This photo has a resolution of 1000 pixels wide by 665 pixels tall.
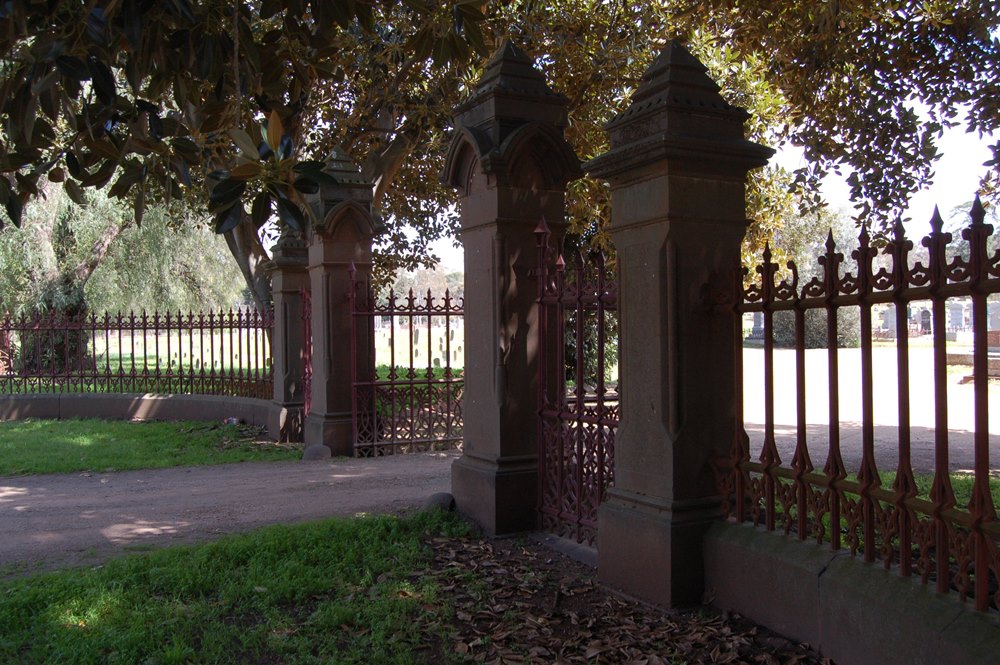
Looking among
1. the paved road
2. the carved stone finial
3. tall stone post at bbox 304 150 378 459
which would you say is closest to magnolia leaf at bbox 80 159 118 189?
the carved stone finial

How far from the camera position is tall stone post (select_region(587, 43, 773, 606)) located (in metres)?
4.55

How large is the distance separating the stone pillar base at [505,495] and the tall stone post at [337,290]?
4080 millimetres

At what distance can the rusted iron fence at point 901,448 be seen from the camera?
10.3 ft

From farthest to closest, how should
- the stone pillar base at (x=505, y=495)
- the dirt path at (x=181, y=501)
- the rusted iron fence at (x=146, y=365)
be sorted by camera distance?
the rusted iron fence at (x=146, y=365), the dirt path at (x=181, y=501), the stone pillar base at (x=505, y=495)

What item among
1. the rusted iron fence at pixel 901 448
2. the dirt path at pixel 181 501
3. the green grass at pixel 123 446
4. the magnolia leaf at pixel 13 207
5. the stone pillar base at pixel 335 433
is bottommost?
the dirt path at pixel 181 501

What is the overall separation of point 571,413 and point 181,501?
4.16 metres

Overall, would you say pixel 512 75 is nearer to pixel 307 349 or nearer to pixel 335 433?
pixel 335 433

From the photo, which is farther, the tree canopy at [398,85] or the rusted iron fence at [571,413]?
the rusted iron fence at [571,413]

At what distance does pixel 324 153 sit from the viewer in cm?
1338

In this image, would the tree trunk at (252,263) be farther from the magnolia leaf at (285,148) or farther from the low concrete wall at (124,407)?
the magnolia leaf at (285,148)

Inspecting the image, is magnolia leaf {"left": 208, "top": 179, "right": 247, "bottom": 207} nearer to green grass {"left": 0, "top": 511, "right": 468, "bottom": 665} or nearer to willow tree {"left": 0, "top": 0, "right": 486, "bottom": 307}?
willow tree {"left": 0, "top": 0, "right": 486, "bottom": 307}

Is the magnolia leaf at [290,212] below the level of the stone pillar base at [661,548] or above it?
above

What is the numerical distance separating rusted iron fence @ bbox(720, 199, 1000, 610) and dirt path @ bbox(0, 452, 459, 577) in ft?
13.0

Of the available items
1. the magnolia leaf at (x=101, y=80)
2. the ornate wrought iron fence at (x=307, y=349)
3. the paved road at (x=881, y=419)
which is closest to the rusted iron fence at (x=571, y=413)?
the paved road at (x=881, y=419)
